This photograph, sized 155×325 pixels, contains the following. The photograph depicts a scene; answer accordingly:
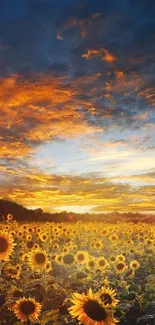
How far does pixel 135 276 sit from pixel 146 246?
A: 5.55 metres

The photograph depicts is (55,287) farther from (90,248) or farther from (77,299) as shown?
(90,248)

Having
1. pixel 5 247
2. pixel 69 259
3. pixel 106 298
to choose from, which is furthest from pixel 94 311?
pixel 69 259

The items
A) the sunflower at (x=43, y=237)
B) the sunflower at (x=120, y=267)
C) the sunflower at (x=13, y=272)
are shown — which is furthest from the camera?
the sunflower at (x=43, y=237)

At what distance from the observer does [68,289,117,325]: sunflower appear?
5379 mm

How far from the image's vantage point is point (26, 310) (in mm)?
7613

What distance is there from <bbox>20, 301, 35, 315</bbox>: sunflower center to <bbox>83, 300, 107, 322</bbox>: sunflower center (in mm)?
2571

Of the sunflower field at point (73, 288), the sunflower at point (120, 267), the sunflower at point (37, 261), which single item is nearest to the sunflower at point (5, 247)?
the sunflower field at point (73, 288)

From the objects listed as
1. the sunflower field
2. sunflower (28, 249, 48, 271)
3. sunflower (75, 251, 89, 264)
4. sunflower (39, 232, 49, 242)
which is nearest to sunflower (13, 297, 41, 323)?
the sunflower field

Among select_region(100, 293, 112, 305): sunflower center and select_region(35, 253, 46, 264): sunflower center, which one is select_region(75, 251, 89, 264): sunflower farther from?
select_region(100, 293, 112, 305): sunflower center

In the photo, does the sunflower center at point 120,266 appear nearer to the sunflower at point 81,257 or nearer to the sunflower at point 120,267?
the sunflower at point 120,267

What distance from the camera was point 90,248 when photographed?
18578 mm

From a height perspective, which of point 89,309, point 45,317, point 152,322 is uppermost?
point 89,309

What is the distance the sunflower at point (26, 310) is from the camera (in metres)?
7.55

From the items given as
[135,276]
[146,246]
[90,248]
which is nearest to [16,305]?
[135,276]
